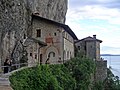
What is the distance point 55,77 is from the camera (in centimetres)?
2645

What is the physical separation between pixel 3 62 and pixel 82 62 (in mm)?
13764

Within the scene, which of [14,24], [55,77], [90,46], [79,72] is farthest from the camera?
[90,46]

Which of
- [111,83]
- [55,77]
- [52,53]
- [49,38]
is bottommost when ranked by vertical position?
[111,83]

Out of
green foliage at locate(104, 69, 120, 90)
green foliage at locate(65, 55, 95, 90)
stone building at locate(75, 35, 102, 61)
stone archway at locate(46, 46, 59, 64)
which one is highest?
stone building at locate(75, 35, 102, 61)

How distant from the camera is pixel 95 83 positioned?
45156 millimetres

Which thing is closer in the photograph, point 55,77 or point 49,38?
point 55,77

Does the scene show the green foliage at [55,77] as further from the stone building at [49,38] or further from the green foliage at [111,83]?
the green foliage at [111,83]

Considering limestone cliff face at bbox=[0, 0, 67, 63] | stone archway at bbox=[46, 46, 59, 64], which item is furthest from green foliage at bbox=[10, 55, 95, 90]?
limestone cliff face at bbox=[0, 0, 67, 63]

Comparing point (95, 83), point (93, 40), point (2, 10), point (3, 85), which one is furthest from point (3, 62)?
point (93, 40)

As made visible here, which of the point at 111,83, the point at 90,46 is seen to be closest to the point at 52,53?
the point at 111,83

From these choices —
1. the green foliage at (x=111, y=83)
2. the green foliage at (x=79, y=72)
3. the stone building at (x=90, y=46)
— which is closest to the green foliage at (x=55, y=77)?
the green foliage at (x=79, y=72)

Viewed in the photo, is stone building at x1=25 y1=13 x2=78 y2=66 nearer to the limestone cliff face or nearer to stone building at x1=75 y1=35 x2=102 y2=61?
the limestone cliff face

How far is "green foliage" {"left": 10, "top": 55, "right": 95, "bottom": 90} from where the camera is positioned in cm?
2025

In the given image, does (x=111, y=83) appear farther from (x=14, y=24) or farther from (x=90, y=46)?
(x=14, y=24)
